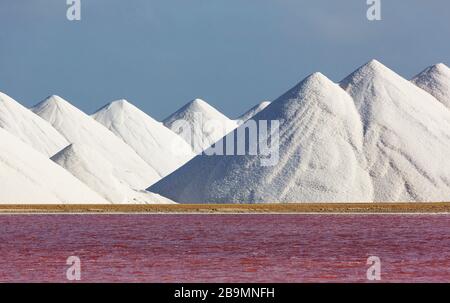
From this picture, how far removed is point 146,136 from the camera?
6885 inches

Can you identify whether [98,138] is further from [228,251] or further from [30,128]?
[228,251]

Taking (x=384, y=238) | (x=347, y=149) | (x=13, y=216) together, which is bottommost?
(x=384, y=238)

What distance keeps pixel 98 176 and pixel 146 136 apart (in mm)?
69043

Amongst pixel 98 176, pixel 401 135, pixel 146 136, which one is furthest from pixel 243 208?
pixel 146 136

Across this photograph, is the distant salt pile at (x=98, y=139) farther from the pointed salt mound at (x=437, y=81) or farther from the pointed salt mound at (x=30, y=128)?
the pointed salt mound at (x=437, y=81)

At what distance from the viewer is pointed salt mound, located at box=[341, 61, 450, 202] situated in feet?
315

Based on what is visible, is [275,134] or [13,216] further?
[275,134]

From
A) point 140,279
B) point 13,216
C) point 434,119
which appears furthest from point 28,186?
point 140,279

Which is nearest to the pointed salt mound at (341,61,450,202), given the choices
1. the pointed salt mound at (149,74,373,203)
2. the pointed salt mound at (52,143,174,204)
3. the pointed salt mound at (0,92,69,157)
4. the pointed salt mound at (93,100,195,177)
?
the pointed salt mound at (149,74,373,203)

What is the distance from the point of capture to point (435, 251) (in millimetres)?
41062

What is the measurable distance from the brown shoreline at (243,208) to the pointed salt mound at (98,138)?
53.2 meters
